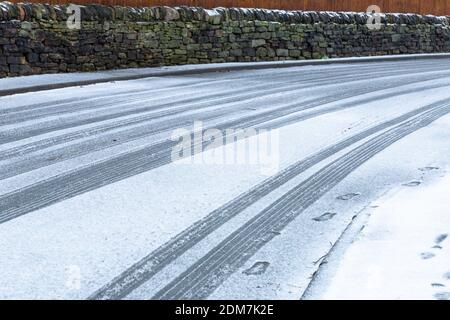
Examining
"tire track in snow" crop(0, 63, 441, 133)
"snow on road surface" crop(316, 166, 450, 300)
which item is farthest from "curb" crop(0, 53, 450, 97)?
"snow on road surface" crop(316, 166, 450, 300)

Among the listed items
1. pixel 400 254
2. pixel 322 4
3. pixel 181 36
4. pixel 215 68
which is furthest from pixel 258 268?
pixel 322 4

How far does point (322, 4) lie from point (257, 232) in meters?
18.8

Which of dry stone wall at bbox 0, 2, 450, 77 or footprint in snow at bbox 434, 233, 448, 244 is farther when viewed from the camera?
dry stone wall at bbox 0, 2, 450, 77

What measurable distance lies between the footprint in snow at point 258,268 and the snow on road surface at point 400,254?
1.56 feet

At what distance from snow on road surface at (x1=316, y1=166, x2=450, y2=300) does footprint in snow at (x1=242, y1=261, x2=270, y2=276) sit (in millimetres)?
476

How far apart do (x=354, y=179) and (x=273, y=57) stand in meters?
14.5

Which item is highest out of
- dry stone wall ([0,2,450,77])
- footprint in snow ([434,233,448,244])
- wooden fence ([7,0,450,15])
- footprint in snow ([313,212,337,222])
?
wooden fence ([7,0,450,15])

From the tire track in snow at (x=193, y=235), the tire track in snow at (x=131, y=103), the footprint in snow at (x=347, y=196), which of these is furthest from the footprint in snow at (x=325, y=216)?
the tire track in snow at (x=131, y=103)

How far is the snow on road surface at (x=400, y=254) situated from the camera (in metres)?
4.14

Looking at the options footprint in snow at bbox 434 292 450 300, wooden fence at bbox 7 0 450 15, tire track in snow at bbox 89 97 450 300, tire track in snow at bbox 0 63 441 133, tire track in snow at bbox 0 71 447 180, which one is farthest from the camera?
wooden fence at bbox 7 0 450 15

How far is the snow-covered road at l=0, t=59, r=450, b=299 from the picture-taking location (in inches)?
180

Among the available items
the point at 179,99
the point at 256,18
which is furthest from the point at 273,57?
the point at 179,99

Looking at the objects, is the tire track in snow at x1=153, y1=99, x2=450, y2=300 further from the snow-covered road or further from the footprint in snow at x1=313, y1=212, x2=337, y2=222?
the footprint in snow at x1=313, y1=212, x2=337, y2=222
